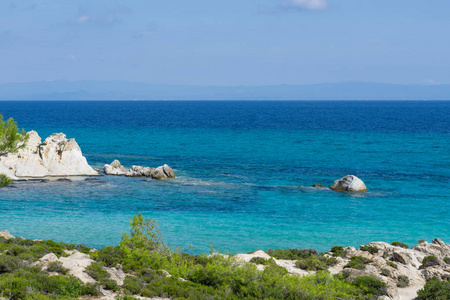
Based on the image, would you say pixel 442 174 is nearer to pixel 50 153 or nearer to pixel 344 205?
pixel 344 205

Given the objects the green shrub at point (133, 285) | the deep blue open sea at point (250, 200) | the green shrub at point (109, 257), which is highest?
the green shrub at point (133, 285)

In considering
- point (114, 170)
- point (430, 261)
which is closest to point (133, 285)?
point (430, 261)

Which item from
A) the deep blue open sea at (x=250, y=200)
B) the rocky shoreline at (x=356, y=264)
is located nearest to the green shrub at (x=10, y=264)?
the rocky shoreline at (x=356, y=264)

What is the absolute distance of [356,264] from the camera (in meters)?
27.3

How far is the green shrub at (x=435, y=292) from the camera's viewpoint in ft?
69.8

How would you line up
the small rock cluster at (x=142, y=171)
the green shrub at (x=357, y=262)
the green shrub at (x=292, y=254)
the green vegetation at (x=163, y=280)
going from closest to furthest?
the green vegetation at (x=163, y=280) < the green shrub at (x=357, y=262) < the green shrub at (x=292, y=254) < the small rock cluster at (x=142, y=171)

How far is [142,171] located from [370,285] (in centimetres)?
4240

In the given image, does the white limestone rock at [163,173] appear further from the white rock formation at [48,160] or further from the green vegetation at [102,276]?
the green vegetation at [102,276]

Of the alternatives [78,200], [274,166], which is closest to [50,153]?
[78,200]

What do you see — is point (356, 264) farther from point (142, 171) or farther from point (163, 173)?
point (142, 171)

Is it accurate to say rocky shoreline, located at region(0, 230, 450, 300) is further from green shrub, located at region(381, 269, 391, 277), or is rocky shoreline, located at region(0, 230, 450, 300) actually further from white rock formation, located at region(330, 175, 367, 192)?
white rock formation, located at region(330, 175, 367, 192)

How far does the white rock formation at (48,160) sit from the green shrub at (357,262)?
41.7 metres

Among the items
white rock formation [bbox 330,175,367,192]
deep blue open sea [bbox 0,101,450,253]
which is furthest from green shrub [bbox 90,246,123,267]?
white rock formation [bbox 330,175,367,192]

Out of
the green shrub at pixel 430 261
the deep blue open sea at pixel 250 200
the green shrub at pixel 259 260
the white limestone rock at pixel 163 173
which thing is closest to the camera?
the green shrub at pixel 259 260
